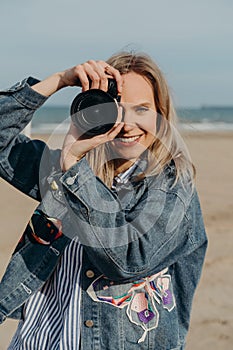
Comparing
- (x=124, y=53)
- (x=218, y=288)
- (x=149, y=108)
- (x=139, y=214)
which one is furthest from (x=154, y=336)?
(x=218, y=288)

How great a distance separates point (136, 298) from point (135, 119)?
56cm

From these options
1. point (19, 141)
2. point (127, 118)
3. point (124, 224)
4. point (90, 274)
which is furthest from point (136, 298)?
point (19, 141)

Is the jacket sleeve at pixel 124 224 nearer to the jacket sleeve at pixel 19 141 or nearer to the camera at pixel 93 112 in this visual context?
the camera at pixel 93 112

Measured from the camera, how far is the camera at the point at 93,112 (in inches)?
79.7

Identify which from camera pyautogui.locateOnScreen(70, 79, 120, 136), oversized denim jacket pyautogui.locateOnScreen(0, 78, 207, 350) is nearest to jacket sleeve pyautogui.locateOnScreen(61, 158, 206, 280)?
oversized denim jacket pyautogui.locateOnScreen(0, 78, 207, 350)

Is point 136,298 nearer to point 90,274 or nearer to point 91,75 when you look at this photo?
point 90,274

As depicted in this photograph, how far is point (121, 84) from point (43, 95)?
0.30 m

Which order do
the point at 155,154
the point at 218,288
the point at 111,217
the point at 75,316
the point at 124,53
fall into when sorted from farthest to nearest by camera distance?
1. the point at 218,288
2. the point at 124,53
3. the point at 155,154
4. the point at 75,316
5. the point at 111,217

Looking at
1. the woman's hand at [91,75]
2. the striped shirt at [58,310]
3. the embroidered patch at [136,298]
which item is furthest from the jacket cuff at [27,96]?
A: the embroidered patch at [136,298]

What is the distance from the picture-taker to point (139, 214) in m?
1.98

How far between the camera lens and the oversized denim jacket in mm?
119

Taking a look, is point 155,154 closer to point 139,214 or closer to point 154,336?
point 139,214

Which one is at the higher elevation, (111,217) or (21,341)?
Answer: (111,217)

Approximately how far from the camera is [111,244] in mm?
1883
